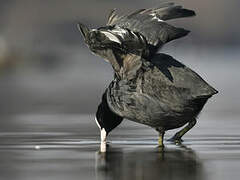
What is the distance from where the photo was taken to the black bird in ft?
40.1

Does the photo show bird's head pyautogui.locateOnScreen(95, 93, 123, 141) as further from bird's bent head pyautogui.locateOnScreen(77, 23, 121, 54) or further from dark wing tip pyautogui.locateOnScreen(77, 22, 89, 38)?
dark wing tip pyautogui.locateOnScreen(77, 22, 89, 38)

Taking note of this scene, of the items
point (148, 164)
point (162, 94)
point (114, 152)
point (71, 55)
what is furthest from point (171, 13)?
point (71, 55)

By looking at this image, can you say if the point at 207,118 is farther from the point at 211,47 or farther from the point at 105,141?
the point at 211,47

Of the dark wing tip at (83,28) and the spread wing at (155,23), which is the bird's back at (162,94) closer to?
the spread wing at (155,23)

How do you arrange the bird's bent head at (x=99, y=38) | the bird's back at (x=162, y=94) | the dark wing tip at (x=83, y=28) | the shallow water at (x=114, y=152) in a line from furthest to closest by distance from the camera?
the bird's back at (x=162, y=94) → the dark wing tip at (x=83, y=28) → the bird's bent head at (x=99, y=38) → the shallow water at (x=114, y=152)

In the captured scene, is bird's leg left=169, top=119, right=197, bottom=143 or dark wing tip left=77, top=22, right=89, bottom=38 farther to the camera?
bird's leg left=169, top=119, right=197, bottom=143

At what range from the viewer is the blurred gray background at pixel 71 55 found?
20453 millimetres

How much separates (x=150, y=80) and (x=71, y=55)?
86.0 feet

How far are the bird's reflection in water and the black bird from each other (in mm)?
469

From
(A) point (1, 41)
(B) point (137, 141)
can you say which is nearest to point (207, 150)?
(B) point (137, 141)

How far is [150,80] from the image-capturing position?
41.3ft

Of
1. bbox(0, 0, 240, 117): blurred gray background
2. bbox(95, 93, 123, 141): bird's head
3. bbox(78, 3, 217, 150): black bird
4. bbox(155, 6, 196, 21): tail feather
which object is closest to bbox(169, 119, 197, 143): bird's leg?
bbox(78, 3, 217, 150): black bird

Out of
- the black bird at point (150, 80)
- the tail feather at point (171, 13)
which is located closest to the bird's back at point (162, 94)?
the black bird at point (150, 80)

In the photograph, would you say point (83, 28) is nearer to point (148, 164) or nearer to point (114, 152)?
point (114, 152)
